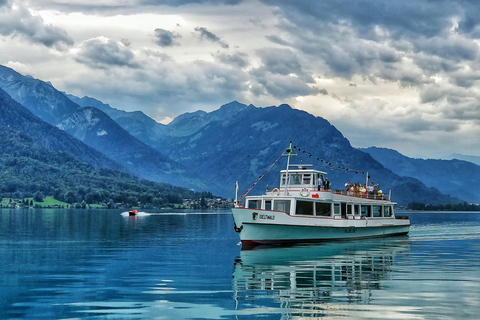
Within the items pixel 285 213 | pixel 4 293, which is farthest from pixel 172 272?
pixel 285 213

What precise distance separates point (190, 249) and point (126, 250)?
593 centimetres

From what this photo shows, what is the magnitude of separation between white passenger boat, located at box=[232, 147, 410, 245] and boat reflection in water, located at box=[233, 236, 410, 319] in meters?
3.08

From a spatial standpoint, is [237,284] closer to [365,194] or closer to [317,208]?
[317,208]

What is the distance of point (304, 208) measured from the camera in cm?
6156

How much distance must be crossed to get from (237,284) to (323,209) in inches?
1337

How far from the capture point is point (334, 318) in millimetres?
22156

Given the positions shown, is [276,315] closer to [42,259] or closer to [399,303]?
[399,303]

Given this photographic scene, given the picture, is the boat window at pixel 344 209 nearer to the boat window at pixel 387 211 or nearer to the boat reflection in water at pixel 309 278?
the boat reflection in water at pixel 309 278

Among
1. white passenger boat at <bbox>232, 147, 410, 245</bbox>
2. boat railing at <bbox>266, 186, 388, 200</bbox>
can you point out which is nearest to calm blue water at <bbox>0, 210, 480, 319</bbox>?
white passenger boat at <bbox>232, 147, 410, 245</bbox>

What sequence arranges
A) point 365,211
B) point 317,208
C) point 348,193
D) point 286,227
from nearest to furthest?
1. point 286,227
2. point 317,208
3. point 348,193
4. point 365,211

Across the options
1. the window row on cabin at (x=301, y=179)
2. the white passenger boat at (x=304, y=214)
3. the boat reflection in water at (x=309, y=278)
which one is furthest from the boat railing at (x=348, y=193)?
the boat reflection in water at (x=309, y=278)

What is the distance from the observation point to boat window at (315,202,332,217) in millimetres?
63316

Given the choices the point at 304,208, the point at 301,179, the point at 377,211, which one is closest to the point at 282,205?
the point at 304,208

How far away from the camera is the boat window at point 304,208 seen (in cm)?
6100
